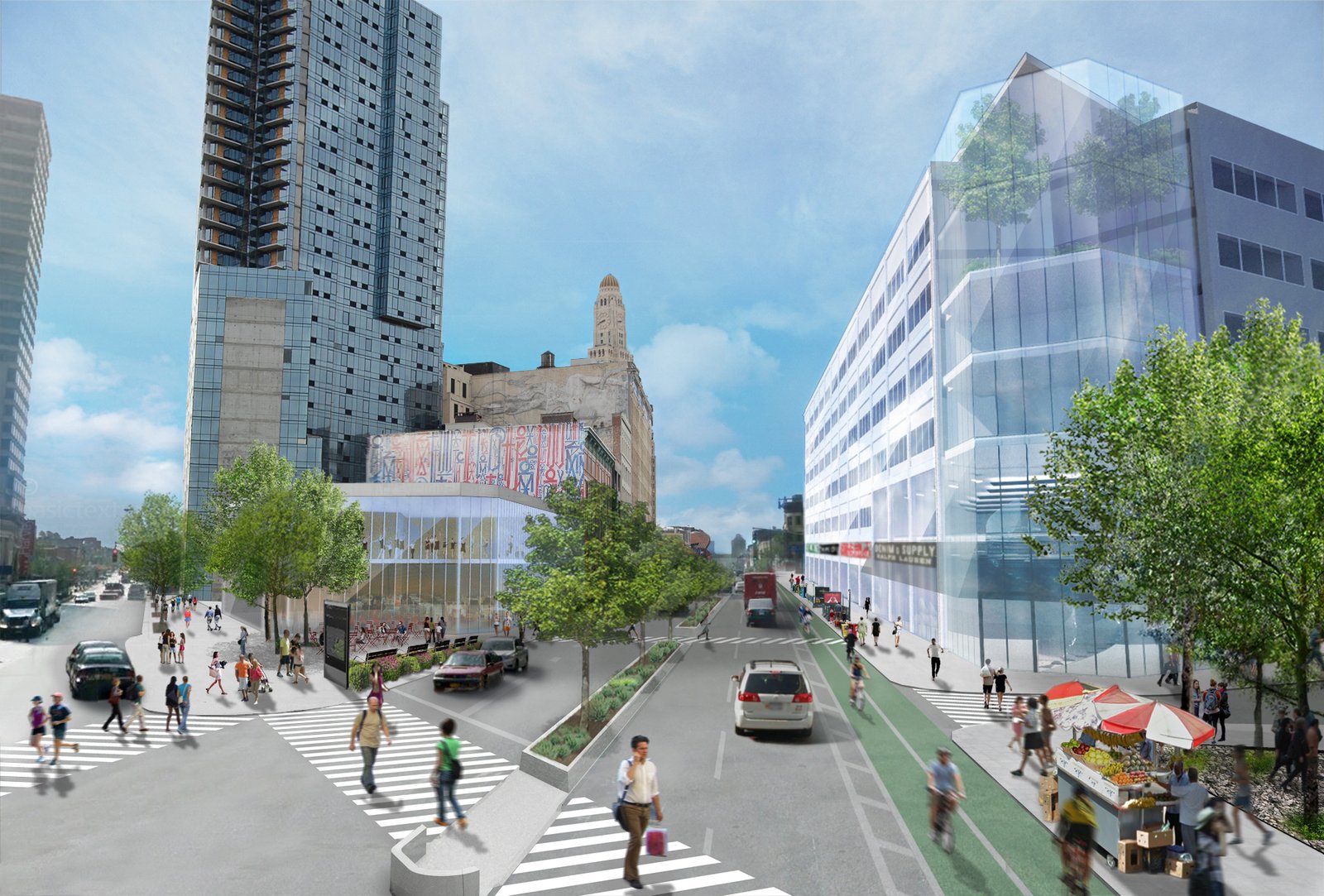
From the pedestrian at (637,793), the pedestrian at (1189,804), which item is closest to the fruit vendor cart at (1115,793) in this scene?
the pedestrian at (1189,804)

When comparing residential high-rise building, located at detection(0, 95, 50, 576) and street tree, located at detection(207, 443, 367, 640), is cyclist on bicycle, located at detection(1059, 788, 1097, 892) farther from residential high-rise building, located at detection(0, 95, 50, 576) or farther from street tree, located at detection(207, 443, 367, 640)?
street tree, located at detection(207, 443, 367, 640)

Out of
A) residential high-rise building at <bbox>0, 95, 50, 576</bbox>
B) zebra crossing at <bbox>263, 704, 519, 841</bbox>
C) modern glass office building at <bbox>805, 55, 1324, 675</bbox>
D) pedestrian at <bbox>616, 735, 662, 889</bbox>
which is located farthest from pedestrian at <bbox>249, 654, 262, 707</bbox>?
modern glass office building at <bbox>805, 55, 1324, 675</bbox>

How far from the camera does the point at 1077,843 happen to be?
32.8ft

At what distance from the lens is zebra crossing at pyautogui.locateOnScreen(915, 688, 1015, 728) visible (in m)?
23.3

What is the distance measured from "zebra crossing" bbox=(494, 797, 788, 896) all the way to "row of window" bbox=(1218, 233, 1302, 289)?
4208 centimetres

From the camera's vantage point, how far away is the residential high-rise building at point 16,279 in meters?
8.02

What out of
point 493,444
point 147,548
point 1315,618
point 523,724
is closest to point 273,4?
point 493,444

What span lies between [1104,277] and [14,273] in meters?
38.1

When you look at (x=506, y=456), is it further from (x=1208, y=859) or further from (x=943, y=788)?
(x=1208, y=859)

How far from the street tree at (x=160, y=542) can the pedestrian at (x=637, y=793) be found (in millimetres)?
41677

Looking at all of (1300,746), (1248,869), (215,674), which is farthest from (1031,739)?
(215,674)

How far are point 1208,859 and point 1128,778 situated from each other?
7.96 ft

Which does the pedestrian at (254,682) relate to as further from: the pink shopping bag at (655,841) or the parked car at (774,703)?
the pink shopping bag at (655,841)

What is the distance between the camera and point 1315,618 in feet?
47.4
